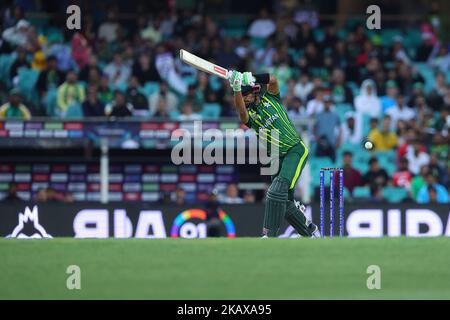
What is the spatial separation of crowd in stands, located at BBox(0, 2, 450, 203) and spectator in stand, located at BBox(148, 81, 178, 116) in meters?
0.02

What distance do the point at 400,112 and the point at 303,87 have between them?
72.5 inches

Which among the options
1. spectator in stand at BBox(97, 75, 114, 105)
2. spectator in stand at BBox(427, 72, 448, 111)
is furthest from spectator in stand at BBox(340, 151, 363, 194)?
spectator in stand at BBox(97, 75, 114, 105)

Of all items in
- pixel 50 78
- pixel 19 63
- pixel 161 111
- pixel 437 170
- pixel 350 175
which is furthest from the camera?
pixel 19 63

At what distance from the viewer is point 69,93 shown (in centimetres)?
2109

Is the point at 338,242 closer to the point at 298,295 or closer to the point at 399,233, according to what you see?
the point at 298,295

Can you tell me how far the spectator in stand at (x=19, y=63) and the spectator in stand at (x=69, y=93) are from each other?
105 cm

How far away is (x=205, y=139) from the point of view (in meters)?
18.9

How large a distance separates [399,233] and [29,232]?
5.52m

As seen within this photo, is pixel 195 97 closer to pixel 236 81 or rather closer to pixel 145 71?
pixel 145 71

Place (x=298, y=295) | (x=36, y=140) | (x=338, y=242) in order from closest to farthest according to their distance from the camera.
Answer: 1. (x=298, y=295)
2. (x=338, y=242)
3. (x=36, y=140)

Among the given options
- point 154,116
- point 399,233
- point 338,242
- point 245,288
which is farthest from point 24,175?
point 245,288

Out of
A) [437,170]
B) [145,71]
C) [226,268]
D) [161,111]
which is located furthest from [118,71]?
[226,268]

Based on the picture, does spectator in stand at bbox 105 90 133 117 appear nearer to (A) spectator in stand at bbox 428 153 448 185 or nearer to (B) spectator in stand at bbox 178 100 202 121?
(B) spectator in stand at bbox 178 100 202 121

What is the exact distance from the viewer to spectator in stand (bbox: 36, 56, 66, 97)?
2148 cm
